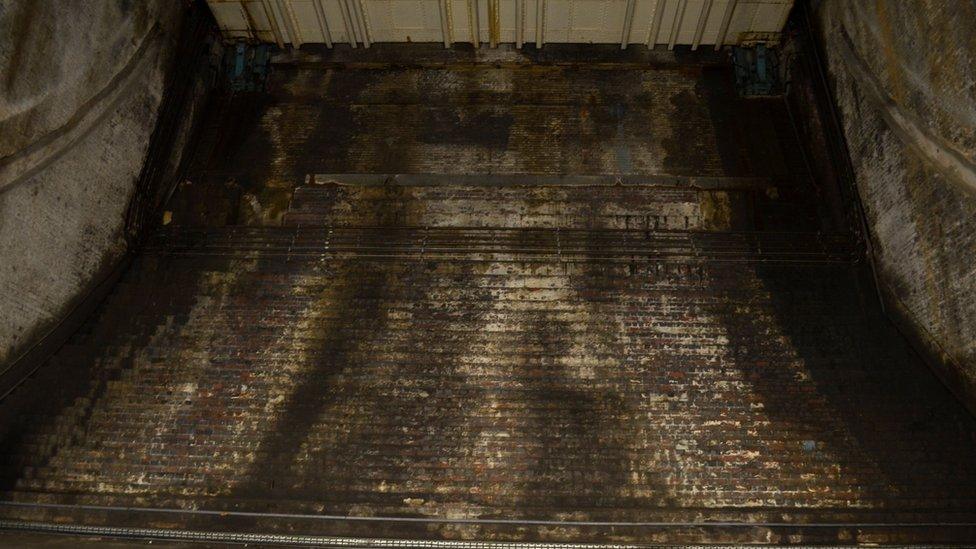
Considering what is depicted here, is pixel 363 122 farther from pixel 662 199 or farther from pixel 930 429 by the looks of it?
pixel 930 429

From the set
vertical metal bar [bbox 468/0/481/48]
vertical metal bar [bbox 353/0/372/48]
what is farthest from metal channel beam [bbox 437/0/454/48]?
vertical metal bar [bbox 353/0/372/48]

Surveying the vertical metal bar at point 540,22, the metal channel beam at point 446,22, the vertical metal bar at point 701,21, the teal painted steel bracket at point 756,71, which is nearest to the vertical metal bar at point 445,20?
the metal channel beam at point 446,22

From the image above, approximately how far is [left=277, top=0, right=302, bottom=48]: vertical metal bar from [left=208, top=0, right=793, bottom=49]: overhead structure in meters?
0.01

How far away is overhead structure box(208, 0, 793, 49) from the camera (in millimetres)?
7320

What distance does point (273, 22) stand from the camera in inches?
301

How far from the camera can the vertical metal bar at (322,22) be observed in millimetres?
7393

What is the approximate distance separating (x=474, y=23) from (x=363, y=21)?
1.54 metres

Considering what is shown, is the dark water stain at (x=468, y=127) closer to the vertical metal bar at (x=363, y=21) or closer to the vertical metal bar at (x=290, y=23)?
the vertical metal bar at (x=363, y=21)

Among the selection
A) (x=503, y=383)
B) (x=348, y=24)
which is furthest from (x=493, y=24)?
(x=503, y=383)

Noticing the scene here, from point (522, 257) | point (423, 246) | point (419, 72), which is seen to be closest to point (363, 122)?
point (419, 72)

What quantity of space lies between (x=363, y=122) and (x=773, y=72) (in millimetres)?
5625

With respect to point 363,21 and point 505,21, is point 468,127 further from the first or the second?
point 363,21

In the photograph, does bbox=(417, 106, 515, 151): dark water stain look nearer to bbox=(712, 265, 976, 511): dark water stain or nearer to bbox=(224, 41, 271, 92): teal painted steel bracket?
bbox=(224, 41, 271, 92): teal painted steel bracket

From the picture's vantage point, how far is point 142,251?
6.38m
